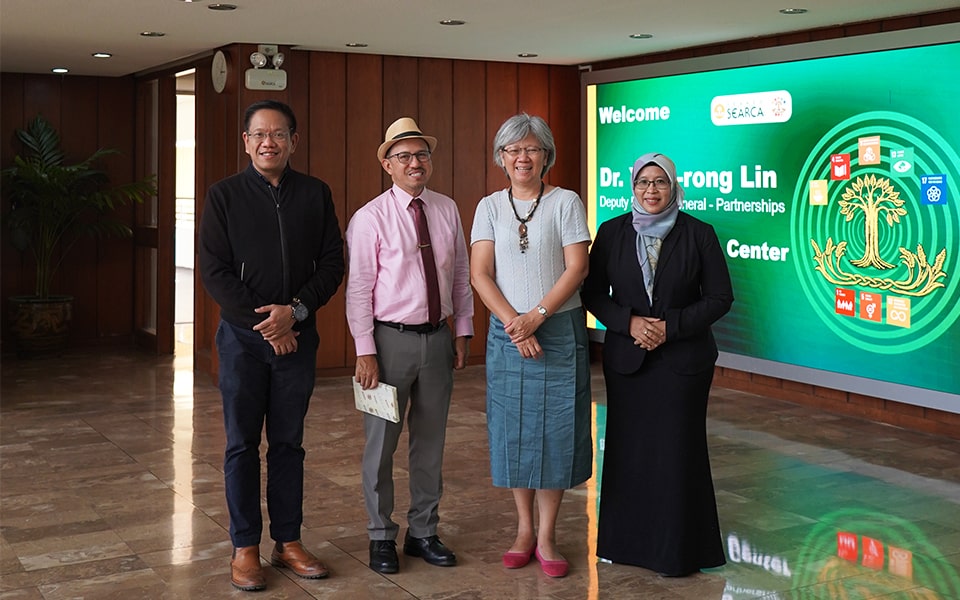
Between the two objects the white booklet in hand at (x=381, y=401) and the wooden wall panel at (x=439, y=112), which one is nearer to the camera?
the white booklet in hand at (x=381, y=401)

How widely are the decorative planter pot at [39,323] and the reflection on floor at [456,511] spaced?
6.99 feet

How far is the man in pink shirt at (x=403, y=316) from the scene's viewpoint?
4.05 m

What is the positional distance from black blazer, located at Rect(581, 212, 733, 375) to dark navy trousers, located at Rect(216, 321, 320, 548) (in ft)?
3.72

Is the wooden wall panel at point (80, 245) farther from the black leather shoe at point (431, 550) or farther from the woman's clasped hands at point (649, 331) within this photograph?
the woman's clasped hands at point (649, 331)

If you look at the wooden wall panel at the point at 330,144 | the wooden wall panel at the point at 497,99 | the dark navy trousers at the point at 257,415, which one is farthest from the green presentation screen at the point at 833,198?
the dark navy trousers at the point at 257,415

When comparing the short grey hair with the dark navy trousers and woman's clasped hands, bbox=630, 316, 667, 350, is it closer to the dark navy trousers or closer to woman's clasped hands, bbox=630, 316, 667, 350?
woman's clasped hands, bbox=630, 316, 667, 350

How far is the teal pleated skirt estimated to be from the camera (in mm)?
4027

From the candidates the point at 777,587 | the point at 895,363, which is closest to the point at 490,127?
the point at 895,363

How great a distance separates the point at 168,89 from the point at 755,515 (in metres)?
7.13

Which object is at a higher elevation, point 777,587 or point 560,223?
point 560,223

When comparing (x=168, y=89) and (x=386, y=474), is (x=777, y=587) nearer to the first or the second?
(x=386, y=474)

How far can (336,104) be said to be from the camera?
8727 mm

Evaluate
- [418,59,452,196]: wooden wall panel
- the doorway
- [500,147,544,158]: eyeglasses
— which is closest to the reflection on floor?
[500,147,544,158]: eyeglasses

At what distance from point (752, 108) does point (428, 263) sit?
14.3ft
